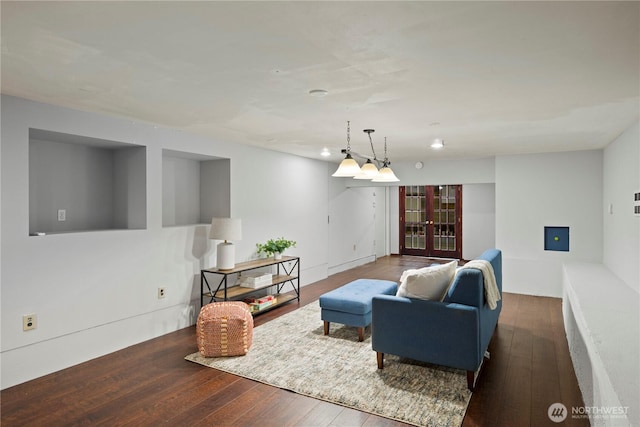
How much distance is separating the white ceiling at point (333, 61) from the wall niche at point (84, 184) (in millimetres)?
631

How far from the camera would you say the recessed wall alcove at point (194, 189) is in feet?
15.9

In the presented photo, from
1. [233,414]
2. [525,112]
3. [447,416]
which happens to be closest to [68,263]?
[233,414]

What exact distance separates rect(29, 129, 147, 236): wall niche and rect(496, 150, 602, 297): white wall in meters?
5.26

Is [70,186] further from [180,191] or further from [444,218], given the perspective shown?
[444,218]

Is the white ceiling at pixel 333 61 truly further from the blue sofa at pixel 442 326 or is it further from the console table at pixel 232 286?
the console table at pixel 232 286

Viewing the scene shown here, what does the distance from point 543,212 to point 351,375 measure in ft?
14.5

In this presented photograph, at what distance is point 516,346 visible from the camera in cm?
387

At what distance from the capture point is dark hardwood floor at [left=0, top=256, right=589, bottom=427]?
8.46ft

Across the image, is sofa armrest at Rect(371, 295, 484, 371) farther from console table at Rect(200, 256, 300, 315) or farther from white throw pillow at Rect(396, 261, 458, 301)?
console table at Rect(200, 256, 300, 315)

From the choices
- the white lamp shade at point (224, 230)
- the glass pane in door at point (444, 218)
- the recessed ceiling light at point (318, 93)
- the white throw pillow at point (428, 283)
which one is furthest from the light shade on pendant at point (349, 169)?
the glass pane in door at point (444, 218)

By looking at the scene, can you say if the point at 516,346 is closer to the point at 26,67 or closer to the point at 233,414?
the point at 233,414

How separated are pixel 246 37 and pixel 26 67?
1473 mm

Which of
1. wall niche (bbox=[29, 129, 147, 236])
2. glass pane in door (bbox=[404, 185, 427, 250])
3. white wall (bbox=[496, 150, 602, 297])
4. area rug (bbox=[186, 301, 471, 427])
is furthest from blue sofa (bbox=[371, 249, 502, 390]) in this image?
glass pane in door (bbox=[404, 185, 427, 250])

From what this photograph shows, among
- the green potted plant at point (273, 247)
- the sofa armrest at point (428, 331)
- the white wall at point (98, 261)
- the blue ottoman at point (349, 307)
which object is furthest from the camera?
the green potted plant at point (273, 247)
